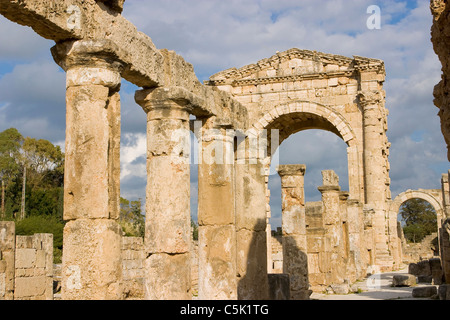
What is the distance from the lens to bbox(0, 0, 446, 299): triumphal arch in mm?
6613

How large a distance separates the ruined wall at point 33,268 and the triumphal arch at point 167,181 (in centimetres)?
578

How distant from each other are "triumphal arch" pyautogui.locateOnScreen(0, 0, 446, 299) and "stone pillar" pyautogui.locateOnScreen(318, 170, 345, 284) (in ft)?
0.09

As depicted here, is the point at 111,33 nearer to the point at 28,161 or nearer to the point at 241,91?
the point at 241,91

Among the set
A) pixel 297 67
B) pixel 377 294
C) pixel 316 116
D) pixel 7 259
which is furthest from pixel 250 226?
pixel 297 67

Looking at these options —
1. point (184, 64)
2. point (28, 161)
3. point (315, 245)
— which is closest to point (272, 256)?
point (315, 245)

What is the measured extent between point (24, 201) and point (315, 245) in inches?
1021

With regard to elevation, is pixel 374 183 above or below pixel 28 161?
below

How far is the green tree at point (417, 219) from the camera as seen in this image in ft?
186

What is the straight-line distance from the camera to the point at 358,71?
23.9 m

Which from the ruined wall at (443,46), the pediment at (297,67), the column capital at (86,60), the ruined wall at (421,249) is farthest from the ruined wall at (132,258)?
the ruined wall at (421,249)

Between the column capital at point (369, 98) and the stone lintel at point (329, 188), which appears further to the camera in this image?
the column capital at point (369, 98)

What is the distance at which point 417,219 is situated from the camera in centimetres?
6316

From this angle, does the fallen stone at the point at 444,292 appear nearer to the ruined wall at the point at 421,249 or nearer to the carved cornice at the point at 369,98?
the carved cornice at the point at 369,98

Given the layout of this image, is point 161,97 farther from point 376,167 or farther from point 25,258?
point 376,167
